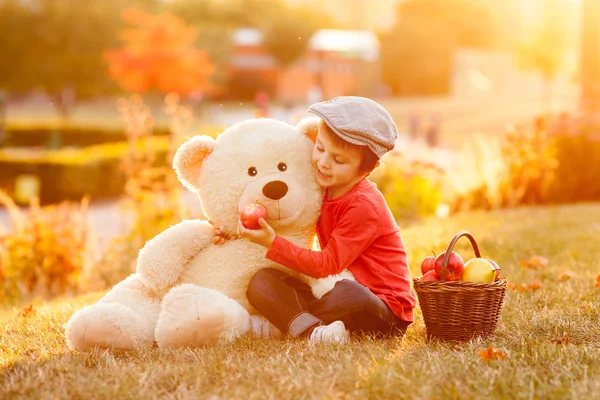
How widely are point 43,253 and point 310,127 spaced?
12.8ft

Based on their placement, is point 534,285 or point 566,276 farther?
point 566,276

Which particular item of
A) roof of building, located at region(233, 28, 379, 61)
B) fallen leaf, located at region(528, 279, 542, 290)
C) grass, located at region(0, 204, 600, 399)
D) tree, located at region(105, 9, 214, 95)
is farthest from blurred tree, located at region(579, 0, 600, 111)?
roof of building, located at region(233, 28, 379, 61)

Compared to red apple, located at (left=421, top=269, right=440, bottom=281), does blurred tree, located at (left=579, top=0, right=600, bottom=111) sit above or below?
above

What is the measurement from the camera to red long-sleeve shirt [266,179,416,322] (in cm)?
359

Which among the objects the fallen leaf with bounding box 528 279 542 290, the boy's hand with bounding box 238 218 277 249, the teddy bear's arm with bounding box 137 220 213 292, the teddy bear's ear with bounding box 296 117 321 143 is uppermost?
the teddy bear's ear with bounding box 296 117 321 143

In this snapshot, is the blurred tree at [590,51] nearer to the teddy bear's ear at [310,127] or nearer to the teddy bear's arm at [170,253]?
the teddy bear's ear at [310,127]

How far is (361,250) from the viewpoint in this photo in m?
3.65

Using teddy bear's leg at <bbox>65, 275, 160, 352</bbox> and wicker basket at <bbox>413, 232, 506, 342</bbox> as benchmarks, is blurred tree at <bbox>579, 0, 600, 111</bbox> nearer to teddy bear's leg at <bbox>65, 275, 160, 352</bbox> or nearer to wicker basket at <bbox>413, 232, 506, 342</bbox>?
wicker basket at <bbox>413, 232, 506, 342</bbox>

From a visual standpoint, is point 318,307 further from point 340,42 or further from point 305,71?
point 340,42

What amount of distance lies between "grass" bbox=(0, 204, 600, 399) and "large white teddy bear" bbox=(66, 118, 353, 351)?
0.45 ft

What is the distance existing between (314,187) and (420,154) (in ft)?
25.2

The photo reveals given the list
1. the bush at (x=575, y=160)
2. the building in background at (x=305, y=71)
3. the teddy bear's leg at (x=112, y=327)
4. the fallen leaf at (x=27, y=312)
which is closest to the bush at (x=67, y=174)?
the bush at (x=575, y=160)

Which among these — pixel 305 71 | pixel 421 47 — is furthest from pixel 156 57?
pixel 421 47

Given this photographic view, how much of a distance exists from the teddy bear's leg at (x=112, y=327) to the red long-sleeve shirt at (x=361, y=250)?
0.71m
